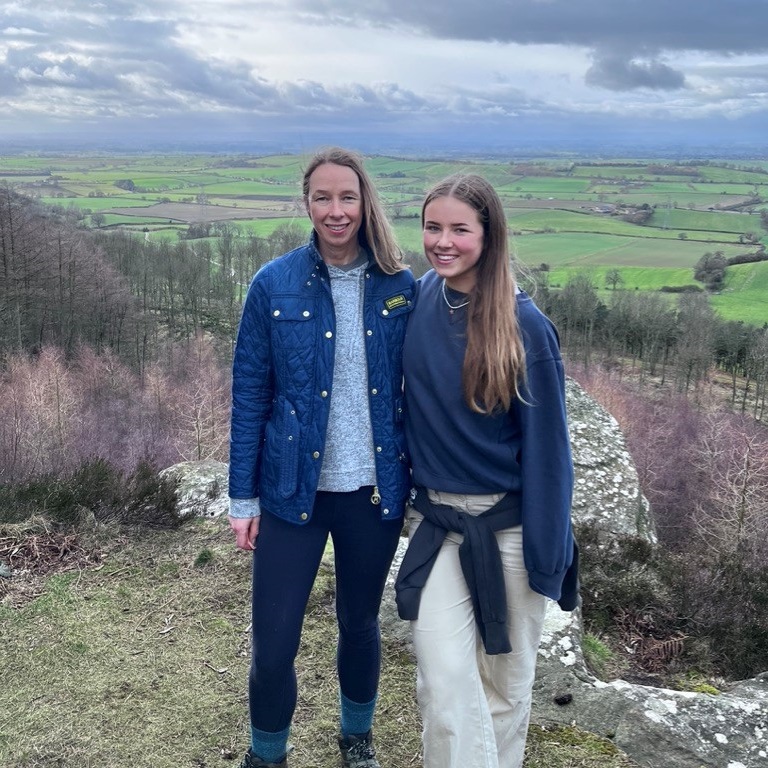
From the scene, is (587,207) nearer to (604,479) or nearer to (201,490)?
(604,479)

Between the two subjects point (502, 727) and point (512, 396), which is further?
point (502, 727)

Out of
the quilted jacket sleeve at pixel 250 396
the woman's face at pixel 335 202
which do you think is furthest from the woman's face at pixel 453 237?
the quilted jacket sleeve at pixel 250 396

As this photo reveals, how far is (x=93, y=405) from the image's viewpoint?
2906 cm

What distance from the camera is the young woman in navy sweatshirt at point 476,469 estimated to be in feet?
7.45

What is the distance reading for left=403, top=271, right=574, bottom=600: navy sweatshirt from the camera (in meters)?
2.29

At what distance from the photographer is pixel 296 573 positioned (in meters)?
2.48

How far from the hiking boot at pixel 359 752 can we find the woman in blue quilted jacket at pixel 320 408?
1.95ft

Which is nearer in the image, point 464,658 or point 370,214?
point 464,658

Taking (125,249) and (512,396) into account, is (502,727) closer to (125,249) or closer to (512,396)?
(512,396)

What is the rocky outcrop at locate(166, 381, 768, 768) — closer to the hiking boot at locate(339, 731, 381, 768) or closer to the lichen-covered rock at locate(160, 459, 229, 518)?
the hiking boot at locate(339, 731, 381, 768)

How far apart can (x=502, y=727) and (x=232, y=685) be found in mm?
1587

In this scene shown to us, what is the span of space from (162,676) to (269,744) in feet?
3.64

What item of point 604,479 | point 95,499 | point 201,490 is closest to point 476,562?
point 95,499

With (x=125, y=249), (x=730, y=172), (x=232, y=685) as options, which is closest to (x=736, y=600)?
(x=232, y=685)
